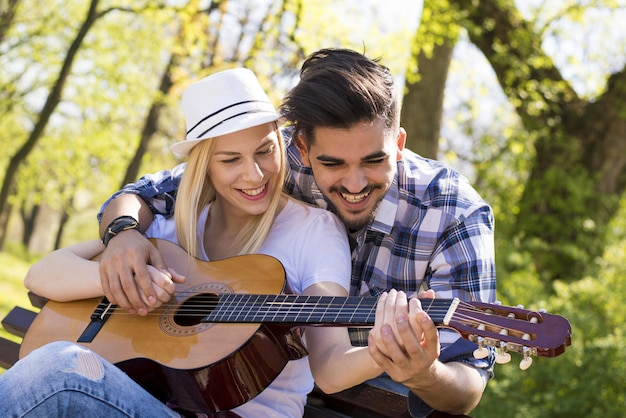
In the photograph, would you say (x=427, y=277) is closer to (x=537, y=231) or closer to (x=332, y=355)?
(x=332, y=355)

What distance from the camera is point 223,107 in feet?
9.98

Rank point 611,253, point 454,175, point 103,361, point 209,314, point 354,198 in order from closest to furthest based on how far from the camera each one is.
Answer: point 103,361 → point 209,314 → point 354,198 → point 454,175 → point 611,253

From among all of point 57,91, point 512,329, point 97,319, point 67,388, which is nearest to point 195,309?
point 97,319

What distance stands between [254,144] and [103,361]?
3.37 ft

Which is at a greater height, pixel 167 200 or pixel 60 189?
pixel 167 200

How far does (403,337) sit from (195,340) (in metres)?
0.78

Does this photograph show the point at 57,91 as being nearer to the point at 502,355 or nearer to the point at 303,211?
the point at 303,211

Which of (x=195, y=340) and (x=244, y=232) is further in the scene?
(x=244, y=232)

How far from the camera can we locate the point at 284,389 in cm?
275

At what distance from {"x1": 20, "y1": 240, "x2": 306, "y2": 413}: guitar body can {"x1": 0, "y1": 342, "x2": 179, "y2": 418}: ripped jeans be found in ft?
0.60

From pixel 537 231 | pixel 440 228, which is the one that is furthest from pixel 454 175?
pixel 537 231

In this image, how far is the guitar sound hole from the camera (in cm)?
267

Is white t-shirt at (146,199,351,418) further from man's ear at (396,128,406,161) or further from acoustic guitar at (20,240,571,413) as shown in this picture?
man's ear at (396,128,406,161)

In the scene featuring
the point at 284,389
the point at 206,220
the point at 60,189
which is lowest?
the point at 60,189
